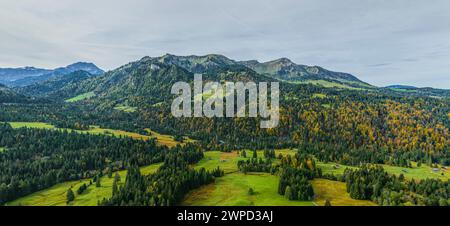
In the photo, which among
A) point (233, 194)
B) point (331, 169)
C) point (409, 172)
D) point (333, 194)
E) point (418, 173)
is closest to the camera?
point (233, 194)

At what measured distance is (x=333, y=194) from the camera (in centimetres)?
13038

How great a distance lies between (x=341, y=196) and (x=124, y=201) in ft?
311

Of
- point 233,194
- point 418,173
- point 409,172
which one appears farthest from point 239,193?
point 418,173

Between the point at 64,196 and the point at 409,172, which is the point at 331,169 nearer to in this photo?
the point at 409,172

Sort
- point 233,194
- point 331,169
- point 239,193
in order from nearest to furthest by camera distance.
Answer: point 233,194, point 239,193, point 331,169

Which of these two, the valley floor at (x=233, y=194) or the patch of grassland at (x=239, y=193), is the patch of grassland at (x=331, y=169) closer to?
the valley floor at (x=233, y=194)

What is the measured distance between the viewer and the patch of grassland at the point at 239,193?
11438 centimetres

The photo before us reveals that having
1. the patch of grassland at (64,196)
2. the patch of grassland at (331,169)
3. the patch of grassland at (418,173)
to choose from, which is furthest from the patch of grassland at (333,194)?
the patch of grassland at (64,196)

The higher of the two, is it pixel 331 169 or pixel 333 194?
pixel 331 169

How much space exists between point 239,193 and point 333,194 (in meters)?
43.8

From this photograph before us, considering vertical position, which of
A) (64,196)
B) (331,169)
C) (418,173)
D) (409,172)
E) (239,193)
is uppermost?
(331,169)
